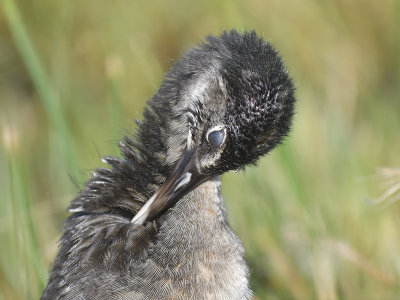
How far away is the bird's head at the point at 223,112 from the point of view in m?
3.70

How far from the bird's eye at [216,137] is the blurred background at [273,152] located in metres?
0.58

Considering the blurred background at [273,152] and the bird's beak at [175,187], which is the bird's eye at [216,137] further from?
the blurred background at [273,152]

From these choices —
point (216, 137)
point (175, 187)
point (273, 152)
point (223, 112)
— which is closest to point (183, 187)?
point (175, 187)

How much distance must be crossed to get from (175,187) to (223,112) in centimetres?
44

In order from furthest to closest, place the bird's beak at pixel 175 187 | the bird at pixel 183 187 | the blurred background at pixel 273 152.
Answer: the blurred background at pixel 273 152, the bird's beak at pixel 175 187, the bird at pixel 183 187

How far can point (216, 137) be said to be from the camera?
12.4ft

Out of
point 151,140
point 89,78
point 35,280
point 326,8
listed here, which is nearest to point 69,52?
point 89,78

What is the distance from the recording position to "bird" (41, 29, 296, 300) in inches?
145

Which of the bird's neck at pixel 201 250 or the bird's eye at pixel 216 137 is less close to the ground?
the bird's eye at pixel 216 137

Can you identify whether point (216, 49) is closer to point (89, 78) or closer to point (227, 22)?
point (227, 22)

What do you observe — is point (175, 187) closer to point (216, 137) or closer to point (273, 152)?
point (216, 137)

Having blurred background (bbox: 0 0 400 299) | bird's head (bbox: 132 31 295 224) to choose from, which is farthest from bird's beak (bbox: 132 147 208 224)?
blurred background (bbox: 0 0 400 299)

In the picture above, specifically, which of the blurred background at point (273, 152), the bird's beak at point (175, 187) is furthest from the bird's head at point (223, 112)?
the blurred background at point (273, 152)

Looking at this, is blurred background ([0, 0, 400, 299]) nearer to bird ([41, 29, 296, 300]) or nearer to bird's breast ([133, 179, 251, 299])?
bird ([41, 29, 296, 300])
